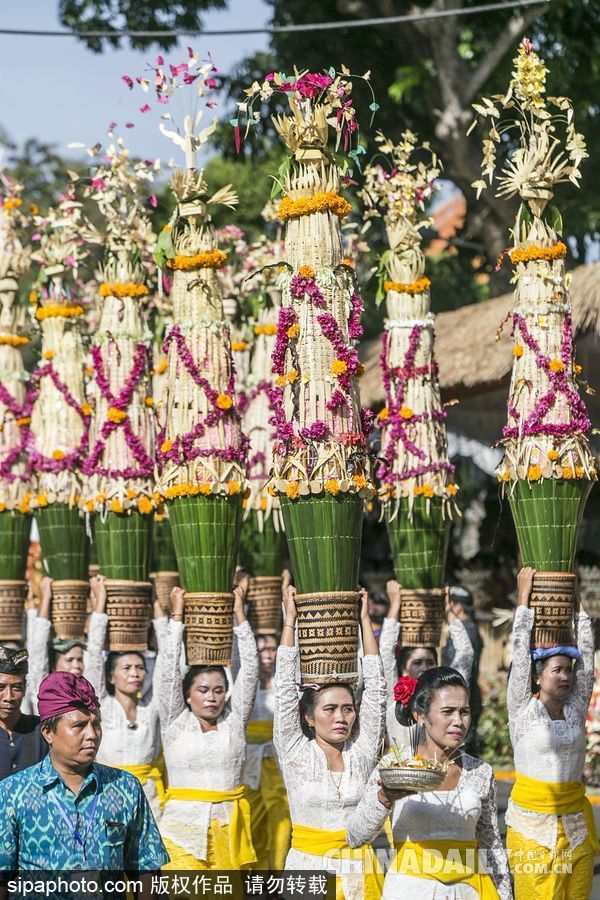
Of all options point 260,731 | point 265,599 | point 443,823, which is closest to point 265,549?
point 265,599

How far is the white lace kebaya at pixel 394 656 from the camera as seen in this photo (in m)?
6.51

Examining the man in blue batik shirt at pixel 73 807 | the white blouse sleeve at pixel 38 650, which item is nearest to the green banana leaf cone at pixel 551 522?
the man in blue batik shirt at pixel 73 807

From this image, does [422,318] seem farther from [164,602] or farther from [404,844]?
[404,844]

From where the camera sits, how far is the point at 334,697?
16.3 feet

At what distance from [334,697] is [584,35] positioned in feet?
35.1

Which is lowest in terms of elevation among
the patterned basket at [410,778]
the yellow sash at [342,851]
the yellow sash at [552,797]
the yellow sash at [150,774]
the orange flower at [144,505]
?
the yellow sash at [342,851]

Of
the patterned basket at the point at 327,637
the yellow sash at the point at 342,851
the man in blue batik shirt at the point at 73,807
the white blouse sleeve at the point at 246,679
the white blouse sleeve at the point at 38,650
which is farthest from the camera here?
the white blouse sleeve at the point at 38,650

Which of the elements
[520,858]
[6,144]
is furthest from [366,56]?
[520,858]

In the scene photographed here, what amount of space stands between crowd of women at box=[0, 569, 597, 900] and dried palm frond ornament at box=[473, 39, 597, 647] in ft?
0.50

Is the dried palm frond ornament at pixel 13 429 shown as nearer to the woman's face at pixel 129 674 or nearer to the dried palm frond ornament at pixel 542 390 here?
the woman's face at pixel 129 674

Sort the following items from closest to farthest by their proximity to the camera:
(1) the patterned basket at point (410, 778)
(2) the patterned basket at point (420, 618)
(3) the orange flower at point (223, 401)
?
(1) the patterned basket at point (410, 778) < (3) the orange flower at point (223, 401) < (2) the patterned basket at point (420, 618)

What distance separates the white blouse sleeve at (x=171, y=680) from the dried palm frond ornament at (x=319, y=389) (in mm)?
930

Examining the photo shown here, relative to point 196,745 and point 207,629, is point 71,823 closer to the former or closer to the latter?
point 196,745

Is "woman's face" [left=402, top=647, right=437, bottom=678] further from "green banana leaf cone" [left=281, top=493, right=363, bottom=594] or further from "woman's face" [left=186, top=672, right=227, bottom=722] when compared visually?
"green banana leaf cone" [left=281, top=493, right=363, bottom=594]
